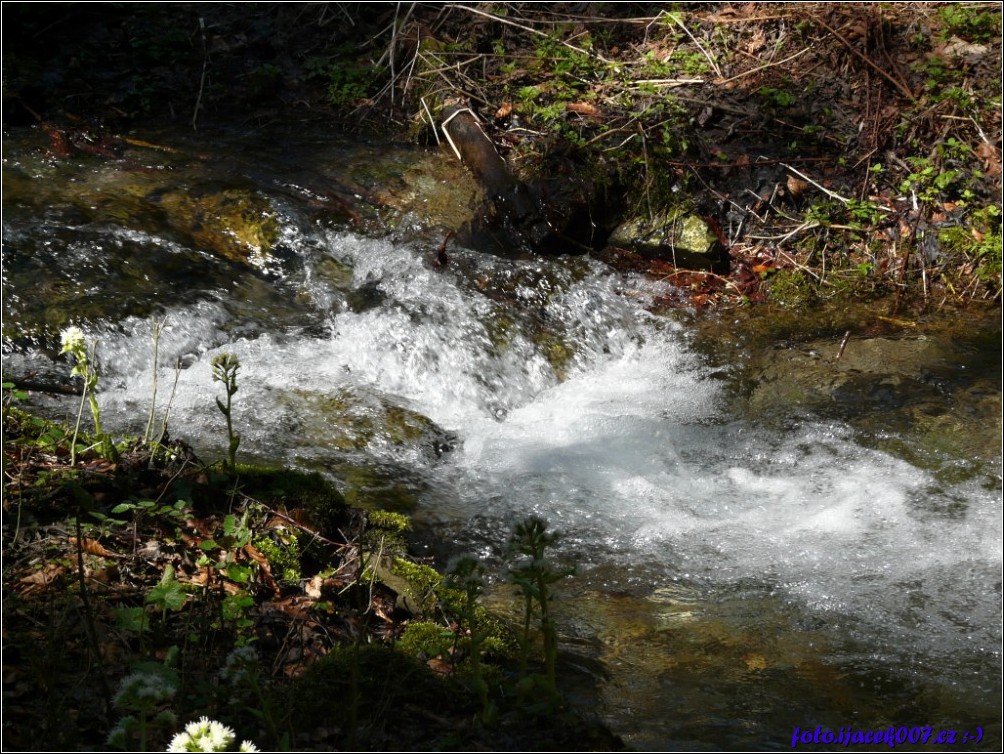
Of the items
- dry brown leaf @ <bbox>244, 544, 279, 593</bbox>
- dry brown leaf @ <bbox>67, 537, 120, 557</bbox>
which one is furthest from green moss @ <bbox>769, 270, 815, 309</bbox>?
dry brown leaf @ <bbox>67, 537, 120, 557</bbox>

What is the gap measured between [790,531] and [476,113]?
4.99 m

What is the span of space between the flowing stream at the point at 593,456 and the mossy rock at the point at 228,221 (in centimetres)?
13

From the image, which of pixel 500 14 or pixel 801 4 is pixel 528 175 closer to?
pixel 500 14

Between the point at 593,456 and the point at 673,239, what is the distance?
2666 millimetres

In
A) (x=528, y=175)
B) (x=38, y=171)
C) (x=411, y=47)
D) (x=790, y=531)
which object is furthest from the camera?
(x=411, y=47)

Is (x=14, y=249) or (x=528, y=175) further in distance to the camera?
(x=528, y=175)

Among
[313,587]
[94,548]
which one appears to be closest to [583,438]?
[313,587]

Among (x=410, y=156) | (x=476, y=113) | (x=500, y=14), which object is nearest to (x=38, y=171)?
(x=410, y=156)

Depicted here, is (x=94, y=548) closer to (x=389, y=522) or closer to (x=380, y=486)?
(x=389, y=522)

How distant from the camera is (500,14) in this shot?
8578 mm

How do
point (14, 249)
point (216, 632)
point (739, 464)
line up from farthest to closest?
point (14, 249) → point (739, 464) → point (216, 632)

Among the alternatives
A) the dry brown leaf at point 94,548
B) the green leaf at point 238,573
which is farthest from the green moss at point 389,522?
the dry brown leaf at point 94,548

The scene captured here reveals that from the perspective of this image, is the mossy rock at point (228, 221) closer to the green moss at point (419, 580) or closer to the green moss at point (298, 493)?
the green moss at point (298, 493)

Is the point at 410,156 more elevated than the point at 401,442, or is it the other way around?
the point at 410,156
